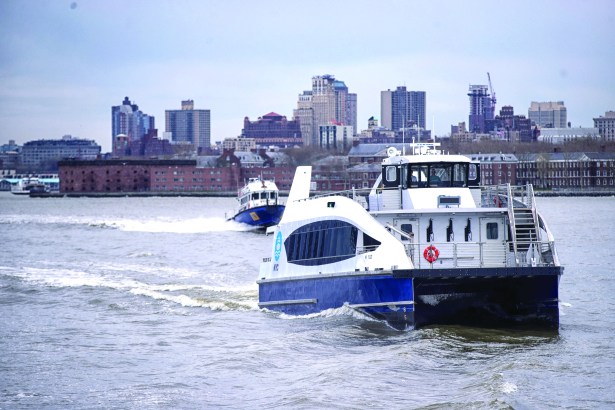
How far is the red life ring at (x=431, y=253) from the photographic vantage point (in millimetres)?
26766

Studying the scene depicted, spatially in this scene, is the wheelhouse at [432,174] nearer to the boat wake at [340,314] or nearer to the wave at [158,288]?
the boat wake at [340,314]

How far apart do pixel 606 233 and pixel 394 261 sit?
4737 centimetres

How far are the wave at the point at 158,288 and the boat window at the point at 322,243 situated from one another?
3441 mm

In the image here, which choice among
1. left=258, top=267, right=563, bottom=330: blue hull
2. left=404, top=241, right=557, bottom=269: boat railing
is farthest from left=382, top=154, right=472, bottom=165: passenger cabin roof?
left=258, top=267, right=563, bottom=330: blue hull

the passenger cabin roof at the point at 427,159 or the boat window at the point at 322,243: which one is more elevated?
the passenger cabin roof at the point at 427,159

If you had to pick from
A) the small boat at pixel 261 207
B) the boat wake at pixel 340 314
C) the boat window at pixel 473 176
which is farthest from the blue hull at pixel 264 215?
the boat wake at pixel 340 314

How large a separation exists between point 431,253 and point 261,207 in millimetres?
56894

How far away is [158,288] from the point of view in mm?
40125

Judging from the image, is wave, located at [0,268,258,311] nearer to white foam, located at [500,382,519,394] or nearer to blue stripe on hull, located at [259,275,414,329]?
blue stripe on hull, located at [259,275,414,329]

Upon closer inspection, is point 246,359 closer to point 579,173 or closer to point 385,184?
point 385,184

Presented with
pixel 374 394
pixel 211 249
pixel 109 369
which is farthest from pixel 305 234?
pixel 211 249

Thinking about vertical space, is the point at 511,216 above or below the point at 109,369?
above

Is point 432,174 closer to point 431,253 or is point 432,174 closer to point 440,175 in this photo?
point 440,175

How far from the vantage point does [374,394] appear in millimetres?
21141
